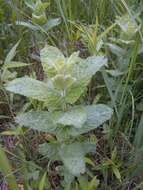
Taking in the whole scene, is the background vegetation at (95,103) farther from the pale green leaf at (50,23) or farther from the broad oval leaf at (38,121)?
the broad oval leaf at (38,121)

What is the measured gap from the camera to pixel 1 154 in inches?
38.8

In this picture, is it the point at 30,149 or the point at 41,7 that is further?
the point at 41,7

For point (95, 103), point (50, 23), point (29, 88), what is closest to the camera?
point (29, 88)

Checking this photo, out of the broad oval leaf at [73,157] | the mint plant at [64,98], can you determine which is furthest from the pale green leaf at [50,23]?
the broad oval leaf at [73,157]

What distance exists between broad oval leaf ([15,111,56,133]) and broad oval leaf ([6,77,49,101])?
59 millimetres

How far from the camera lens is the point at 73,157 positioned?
0.98 m

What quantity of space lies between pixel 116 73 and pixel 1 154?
0.44m

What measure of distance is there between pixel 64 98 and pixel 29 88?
0.09m

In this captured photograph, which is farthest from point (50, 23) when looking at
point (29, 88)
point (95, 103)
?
point (29, 88)

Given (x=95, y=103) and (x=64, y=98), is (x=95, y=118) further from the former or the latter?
(x=95, y=103)

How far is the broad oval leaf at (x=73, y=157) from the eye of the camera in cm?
94

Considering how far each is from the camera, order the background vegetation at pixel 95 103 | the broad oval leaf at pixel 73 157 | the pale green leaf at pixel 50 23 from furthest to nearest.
Result: the pale green leaf at pixel 50 23, the background vegetation at pixel 95 103, the broad oval leaf at pixel 73 157

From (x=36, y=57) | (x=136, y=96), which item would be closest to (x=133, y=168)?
(x=136, y=96)

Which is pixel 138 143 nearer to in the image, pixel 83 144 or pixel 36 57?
pixel 83 144
